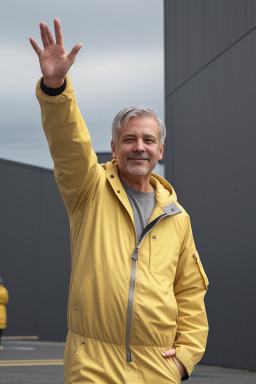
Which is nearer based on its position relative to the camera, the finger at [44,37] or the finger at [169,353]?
the finger at [44,37]

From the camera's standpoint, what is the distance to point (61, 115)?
287cm

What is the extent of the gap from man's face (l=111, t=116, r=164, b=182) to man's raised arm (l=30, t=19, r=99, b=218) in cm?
25

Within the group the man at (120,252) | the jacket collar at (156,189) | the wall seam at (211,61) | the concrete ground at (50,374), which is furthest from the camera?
the wall seam at (211,61)

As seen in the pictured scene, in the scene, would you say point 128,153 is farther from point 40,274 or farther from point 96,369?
point 40,274

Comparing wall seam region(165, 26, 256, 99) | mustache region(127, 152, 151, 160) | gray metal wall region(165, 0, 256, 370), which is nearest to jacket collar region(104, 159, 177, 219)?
mustache region(127, 152, 151, 160)

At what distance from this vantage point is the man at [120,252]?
290 cm

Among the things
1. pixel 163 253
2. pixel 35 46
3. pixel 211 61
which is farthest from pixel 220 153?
pixel 35 46

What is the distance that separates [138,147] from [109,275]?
61 cm

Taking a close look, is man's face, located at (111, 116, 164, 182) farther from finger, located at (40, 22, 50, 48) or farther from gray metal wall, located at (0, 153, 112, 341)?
gray metal wall, located at (0, 153, 112, 341)

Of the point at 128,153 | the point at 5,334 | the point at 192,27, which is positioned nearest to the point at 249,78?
the point at 192,27

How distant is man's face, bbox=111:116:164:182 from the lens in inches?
127

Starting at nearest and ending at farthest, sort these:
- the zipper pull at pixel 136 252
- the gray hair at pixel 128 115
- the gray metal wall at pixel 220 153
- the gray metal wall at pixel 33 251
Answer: the zipper pull at pixel 136 252
the gray hair at pixel 128 115
the gray metal wall at pixel 220 153
the gray metal wall at pixel 33 251

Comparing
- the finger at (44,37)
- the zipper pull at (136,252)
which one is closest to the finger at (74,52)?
the finger at (44,37)

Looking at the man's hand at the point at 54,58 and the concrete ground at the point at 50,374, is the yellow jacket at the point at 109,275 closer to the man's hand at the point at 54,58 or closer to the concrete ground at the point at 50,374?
the man's hand at the point at 54,58
